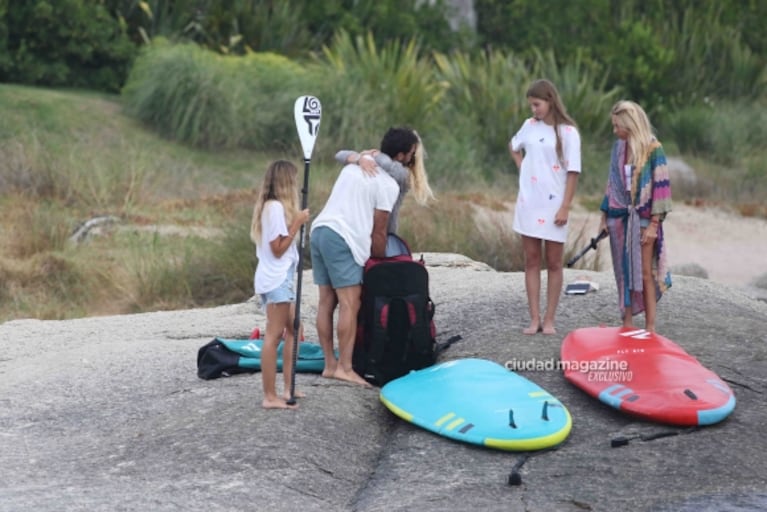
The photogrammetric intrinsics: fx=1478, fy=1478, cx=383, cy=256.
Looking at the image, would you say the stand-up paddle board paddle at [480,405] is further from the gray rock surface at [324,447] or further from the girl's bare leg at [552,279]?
the girl's bare leg at [552,279]

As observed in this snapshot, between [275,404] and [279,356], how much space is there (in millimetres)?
915

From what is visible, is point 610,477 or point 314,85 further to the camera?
point 314,85

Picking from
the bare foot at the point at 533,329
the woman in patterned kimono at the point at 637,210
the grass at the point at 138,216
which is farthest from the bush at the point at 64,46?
the woman in patterned kimono at the point at 637,210

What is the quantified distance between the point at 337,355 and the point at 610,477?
223 centimetres

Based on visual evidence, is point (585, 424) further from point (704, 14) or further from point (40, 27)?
point (704, 14)

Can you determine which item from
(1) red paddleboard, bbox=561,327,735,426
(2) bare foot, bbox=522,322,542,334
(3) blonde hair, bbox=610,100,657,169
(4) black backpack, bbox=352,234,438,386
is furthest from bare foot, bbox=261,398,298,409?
(3) blonde hair, bbox=610,100,657,169

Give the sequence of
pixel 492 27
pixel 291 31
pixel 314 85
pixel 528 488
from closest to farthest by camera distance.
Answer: pixel 528 488, pixel 314 85, pixel 291 31, pixel 492 27

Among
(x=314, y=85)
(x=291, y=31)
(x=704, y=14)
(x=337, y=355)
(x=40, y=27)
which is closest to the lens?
(x=337, y=355)

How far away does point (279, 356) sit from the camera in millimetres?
7930

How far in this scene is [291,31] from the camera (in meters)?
25.6

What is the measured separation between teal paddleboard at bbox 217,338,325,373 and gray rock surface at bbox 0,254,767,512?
160 millimetres

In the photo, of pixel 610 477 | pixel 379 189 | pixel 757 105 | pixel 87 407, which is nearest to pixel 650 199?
pixel 379 189

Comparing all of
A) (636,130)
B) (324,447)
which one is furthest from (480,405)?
(636,130)

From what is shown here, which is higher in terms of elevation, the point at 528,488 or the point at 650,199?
the point at 650,199
